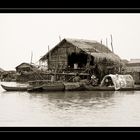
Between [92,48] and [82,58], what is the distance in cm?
120

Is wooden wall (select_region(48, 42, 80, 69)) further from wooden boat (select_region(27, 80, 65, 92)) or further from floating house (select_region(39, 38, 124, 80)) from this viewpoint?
wooden boat (select_region(27, 80, 65, 92))

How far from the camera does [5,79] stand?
35406 mm

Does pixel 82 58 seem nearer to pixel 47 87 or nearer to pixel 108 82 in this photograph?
pixel 108 82

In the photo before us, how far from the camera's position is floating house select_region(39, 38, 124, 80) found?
2100 centimetres

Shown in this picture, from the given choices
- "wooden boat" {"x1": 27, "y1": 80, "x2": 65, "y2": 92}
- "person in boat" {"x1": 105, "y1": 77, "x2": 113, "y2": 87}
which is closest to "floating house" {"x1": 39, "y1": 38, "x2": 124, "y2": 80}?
"person in boat" {"x1": 105, "y1": 77, "x2": 113, "y2": 87}

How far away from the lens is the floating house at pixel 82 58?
21000 mm

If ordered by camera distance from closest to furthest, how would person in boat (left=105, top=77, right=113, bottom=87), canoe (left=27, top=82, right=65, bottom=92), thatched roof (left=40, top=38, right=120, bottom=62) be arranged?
canoe (left=27, top=82, right=65, bottom=92) < person in boat (left=105, top=77, right=113, bottom=87) < thatched roof (left=40, top=38, right=120, bottom=62)

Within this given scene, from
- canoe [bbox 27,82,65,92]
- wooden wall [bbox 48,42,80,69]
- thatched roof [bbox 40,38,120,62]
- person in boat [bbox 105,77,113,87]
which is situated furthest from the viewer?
wooden wall [bbox 48,42,80,69]

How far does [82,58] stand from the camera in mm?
22484

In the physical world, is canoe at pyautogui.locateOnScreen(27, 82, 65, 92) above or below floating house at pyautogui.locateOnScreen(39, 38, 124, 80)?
below

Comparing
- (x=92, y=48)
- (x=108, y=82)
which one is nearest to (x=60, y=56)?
(x=92, y=48)

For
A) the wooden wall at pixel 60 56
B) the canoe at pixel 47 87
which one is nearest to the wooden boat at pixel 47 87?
the canoe at pixel 47 87
